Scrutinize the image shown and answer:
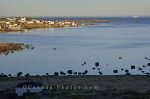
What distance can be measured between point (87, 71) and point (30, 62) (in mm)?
8383

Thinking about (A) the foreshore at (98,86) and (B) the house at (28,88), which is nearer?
(B) the house at (28,88)

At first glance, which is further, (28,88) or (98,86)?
(98,86)

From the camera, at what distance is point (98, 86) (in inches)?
1043

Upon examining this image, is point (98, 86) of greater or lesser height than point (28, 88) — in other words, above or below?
below

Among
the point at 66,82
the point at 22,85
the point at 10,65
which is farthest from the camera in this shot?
the point at 10,65

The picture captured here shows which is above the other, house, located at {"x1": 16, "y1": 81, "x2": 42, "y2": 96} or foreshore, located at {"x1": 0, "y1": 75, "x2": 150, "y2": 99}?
house, located at {"x1": 16, "y1": 81, "x2": 42, "y2": 96}

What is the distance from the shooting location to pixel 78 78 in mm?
30500

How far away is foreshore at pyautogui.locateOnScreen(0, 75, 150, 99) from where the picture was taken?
75.5 feet

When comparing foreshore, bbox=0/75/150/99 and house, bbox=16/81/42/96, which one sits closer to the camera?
house, bbox=16/81/42/96

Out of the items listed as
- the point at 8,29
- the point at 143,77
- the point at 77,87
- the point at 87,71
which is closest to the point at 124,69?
the point at 87,71

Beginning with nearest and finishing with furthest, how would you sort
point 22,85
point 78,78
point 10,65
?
point 22,85 < point 78,78 < point 10,65

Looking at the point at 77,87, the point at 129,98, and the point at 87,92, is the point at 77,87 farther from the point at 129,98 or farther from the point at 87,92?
the point at 129,98

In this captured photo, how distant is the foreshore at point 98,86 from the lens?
23.0 m

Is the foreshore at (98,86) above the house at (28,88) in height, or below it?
below
